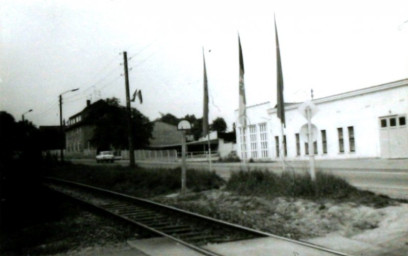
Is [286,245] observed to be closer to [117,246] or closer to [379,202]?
[117,246]

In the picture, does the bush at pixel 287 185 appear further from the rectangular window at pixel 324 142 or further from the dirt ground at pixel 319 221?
the rectangular window at pixel 324 142

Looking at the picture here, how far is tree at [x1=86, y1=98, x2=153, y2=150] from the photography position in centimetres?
6469

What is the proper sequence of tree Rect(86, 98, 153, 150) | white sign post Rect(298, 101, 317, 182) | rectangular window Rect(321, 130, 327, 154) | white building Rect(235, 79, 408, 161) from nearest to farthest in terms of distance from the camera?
white sign post Rect(298, 101, 317, 182) < white building Rect(235, 79, 408, 161) < rectangular window Rect(321, 130, 327, 154) < tree Rect(86, 98, 153, 150)

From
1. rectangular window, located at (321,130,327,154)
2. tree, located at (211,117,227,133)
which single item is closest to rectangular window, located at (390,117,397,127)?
rectangular window, located at (321,130,327,154)

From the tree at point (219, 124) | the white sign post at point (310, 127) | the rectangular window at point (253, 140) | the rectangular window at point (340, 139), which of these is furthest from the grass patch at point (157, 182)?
the tree at point (219, 124)

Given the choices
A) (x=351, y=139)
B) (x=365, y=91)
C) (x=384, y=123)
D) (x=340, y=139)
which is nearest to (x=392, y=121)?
(x=384, y=123)

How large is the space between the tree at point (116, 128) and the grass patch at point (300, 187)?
49.1m

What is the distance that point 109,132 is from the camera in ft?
213

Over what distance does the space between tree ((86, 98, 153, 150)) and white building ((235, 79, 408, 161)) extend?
32.5 metres

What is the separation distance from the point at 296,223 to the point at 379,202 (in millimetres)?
2147

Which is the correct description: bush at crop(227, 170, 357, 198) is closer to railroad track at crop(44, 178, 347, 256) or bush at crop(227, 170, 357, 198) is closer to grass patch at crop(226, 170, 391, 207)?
grass patch at crop(226, 170, 391, 207)

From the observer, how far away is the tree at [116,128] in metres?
64.7

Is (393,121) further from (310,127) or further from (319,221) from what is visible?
(319,221)

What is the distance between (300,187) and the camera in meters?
12.6
